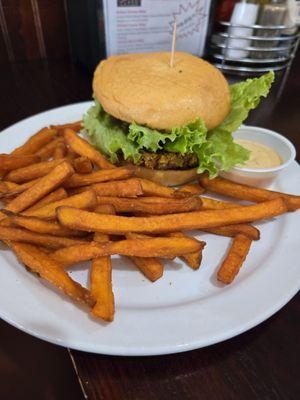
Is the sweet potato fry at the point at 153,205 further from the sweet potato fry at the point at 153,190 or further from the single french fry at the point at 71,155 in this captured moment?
the single french fry at the point at 71,155

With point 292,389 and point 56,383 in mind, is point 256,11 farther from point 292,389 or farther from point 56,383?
point 56,383

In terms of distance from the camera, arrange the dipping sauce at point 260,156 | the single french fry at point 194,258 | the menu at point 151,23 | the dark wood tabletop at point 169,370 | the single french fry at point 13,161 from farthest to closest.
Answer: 1. the menu at point 151,23
2. the dipping sauce at point 260,156
3. the single french fry at point 13,161
4. the single french fry at point 194,258
5. the dark wood tabletop at point 169,370

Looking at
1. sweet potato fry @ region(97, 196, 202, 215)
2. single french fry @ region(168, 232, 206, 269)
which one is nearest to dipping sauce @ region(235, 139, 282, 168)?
sweet potato fry @ region(97, 196, 202, 215)

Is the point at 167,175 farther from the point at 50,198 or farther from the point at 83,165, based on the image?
the point at 50,198

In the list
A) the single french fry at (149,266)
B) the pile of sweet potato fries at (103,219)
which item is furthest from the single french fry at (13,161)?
the single french fry at (149,266)

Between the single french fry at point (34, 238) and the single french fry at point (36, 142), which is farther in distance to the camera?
the single french fry at point (36, 142)

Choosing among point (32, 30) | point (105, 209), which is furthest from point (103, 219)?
point (32, 30)

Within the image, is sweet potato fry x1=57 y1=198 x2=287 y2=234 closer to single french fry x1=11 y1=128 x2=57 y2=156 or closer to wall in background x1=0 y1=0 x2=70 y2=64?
single french fry x1=11 y1=128 x2=57 y2=156
